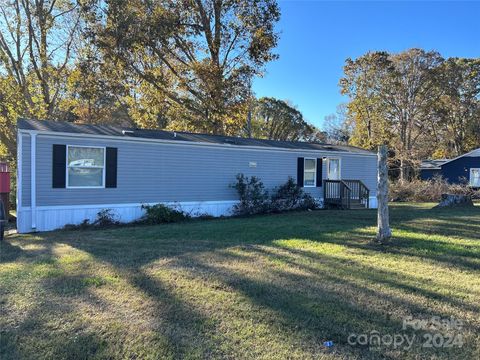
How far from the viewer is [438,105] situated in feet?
95.2

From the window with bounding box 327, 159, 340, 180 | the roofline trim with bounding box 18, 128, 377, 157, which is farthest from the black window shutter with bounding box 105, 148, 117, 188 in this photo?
the window with bounding box 327, 159, 340, 180

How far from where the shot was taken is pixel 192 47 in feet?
59.2

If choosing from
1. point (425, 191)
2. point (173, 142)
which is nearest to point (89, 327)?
point (173, 142)

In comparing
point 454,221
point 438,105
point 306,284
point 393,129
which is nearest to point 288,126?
point 393,129

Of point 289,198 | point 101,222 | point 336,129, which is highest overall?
point 336,129

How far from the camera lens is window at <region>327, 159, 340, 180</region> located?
603 inches

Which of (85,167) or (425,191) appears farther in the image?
(425,191)

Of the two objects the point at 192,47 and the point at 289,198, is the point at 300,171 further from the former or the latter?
the point at 192,47

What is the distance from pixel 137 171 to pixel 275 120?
24.4m

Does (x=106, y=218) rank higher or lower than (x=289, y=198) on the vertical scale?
lower

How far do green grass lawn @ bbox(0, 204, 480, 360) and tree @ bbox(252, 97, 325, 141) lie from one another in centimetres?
2699

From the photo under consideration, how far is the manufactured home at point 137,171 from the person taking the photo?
937 cm

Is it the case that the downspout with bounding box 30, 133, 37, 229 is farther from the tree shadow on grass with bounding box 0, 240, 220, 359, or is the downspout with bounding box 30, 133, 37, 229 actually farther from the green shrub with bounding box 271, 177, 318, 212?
the green shrub with bounding box 271, 177, 318, 212

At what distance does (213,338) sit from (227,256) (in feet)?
9.37
